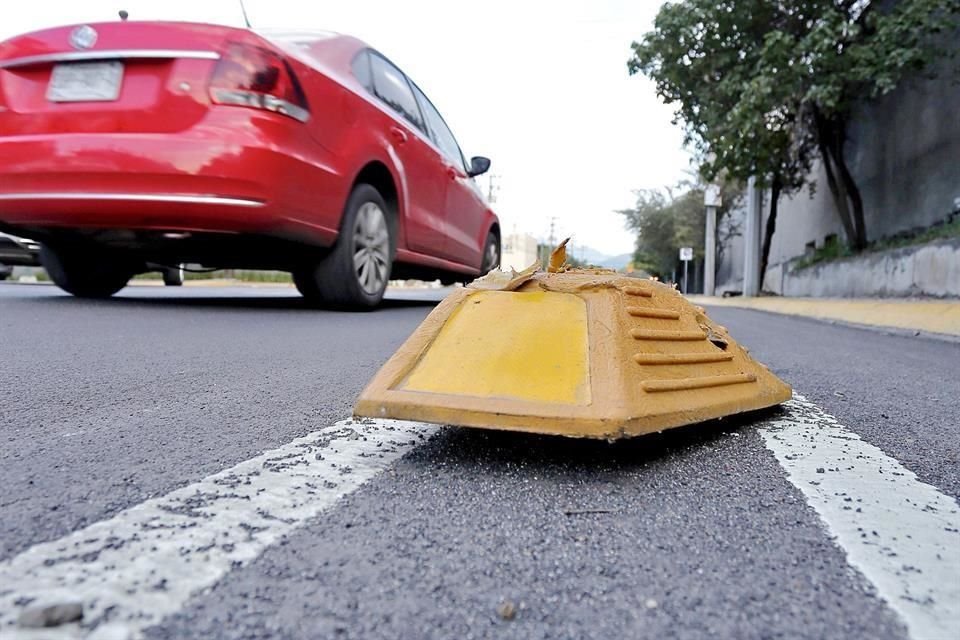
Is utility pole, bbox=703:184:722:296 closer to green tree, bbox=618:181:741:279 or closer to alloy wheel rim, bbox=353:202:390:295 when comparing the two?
green tree, bbox=618:181:741:279

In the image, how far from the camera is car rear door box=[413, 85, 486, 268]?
21.5 ft

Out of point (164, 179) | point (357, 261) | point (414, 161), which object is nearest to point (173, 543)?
point (164, 179)

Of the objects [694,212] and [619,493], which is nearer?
[619,493]

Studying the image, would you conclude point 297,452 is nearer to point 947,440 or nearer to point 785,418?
point 785,418

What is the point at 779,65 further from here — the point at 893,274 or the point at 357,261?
the point at 357,261

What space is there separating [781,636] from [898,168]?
14289 millimetres

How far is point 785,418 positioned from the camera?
224cm

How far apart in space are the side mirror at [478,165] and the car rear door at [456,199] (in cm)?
8

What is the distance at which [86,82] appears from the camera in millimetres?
4184

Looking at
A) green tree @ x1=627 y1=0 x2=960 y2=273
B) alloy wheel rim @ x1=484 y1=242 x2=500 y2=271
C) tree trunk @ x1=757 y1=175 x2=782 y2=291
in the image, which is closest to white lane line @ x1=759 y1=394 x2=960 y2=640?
alloy wheel rim @ x1=484 y1=242 x2=500 y2=271

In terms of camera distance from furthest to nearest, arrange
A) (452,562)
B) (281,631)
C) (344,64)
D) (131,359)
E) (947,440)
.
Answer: (344,64)
(131,359)
(947,440)
(452,562)
(281,631)

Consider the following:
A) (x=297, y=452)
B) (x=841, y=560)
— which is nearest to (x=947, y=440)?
(x=841, y=560)

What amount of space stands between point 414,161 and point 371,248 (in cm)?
94

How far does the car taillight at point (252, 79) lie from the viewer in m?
4.12
